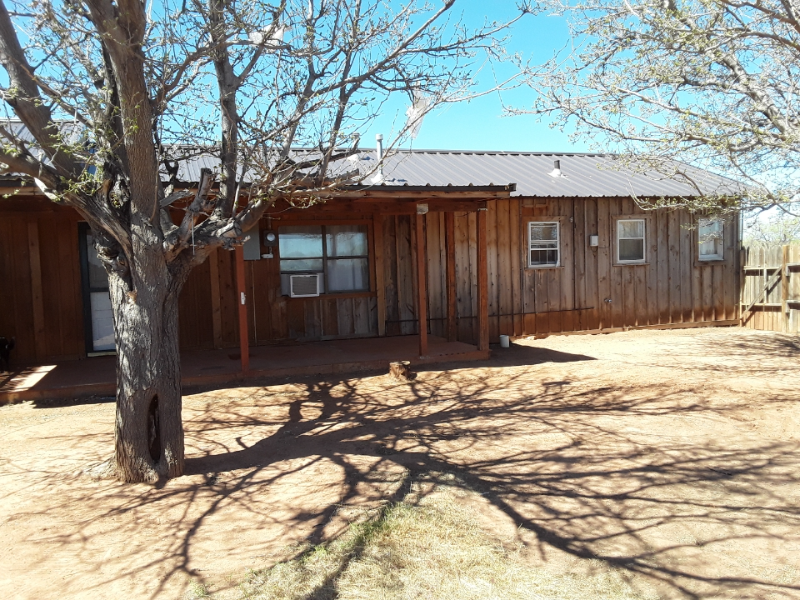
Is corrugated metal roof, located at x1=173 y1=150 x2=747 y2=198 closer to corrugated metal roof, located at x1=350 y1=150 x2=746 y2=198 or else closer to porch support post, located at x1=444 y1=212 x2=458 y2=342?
corrugated metal roof, located at x1=350 y1=150 x2=746 y2=198

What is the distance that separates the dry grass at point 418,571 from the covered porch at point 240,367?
4.52 m

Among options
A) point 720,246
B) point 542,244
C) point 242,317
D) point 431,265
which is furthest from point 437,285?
point 720,246

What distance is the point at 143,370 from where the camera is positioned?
455 centimetres

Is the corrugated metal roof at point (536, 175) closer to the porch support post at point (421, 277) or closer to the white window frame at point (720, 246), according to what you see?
the white window frame at point (720, 246)

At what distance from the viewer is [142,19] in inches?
160

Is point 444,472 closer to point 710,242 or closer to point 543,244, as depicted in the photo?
point 543,244

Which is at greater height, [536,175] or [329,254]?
[536,175]

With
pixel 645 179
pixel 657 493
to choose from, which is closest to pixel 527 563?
pixel 657 493

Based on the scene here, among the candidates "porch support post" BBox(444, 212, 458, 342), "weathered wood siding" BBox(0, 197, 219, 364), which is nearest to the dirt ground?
"weathered wood siding" BBox(0, 197, 219, 364)

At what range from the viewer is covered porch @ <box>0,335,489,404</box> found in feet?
24.2

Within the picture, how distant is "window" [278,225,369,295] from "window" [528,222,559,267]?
3.23 m

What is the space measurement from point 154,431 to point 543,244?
8745mm

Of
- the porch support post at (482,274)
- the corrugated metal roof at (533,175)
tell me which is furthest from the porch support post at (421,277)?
the corrugated metal roof at (533,175)

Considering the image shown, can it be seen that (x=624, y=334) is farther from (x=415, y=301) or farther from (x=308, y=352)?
(x=308, y=352)
